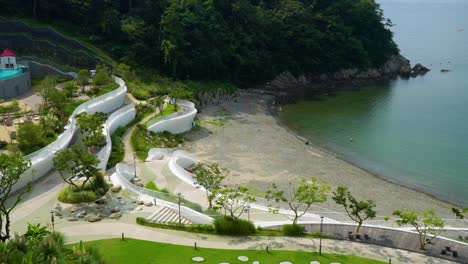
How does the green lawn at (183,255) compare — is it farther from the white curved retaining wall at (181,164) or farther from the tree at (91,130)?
the tree at (91,130)

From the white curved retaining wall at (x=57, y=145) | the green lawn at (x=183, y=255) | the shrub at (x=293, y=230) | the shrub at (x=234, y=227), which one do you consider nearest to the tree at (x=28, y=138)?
the white curved retaining wall at (x=57, y=145)

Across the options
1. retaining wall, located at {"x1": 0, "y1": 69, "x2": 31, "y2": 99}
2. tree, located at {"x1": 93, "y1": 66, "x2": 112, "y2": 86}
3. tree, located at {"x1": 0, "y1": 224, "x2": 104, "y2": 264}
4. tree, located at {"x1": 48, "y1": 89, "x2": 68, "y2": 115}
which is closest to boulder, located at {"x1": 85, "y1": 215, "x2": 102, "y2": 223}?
tree, located at {"x1": 0, "y1": 224, "x2": 104, "y2": 264}

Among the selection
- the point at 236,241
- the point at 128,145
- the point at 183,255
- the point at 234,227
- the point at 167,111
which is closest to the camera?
the point at 183,255

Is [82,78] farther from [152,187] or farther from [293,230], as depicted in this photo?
[293,230]

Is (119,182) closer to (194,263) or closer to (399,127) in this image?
(194,263)

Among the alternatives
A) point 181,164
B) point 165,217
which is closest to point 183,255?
point 165,217

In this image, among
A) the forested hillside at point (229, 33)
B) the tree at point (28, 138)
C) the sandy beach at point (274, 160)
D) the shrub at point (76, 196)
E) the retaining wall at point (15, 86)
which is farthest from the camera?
the forested hillside at point (229, 33)

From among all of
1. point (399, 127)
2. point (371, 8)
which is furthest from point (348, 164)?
point (371, 8)
